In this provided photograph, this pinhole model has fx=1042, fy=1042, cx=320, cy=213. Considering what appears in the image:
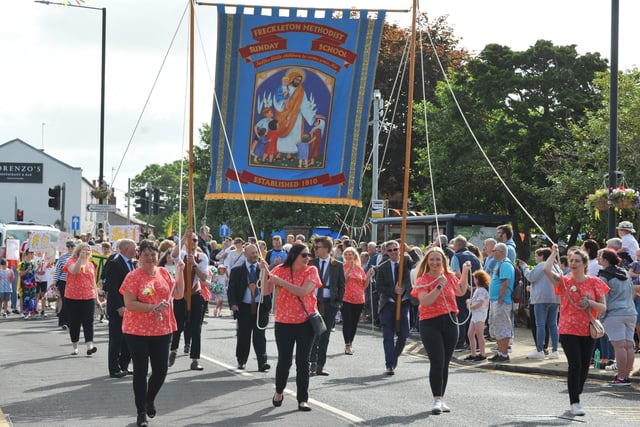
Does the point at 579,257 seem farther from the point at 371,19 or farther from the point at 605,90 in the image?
the point at 605,90

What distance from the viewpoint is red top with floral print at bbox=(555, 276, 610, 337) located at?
10680mm

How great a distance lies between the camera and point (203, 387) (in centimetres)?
1226

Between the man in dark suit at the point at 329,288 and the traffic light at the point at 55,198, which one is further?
the traffic light at the point at 55,198

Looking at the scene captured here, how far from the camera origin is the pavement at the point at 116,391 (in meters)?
9.80

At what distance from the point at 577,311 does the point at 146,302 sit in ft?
14.5

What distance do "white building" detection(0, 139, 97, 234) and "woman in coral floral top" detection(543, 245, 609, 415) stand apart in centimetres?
8431

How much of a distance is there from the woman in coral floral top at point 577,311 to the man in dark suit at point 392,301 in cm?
315

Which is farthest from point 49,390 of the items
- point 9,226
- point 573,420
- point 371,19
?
point 9,226

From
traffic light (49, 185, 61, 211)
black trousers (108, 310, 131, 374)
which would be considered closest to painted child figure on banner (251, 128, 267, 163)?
black trousers (108, 310, 131, 374)

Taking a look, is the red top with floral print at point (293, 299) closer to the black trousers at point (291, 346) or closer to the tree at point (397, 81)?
the black trousers at point (291, 346)

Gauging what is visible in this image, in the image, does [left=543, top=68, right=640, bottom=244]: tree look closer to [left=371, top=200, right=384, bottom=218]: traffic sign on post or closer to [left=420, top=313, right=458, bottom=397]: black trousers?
[left=371, top=200, right=384, bottom=218]: traffic sign on post

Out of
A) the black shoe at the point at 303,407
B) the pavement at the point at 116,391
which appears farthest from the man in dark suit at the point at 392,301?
the black shoe at the point at 303,407

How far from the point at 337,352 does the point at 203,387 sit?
4983 millimetres

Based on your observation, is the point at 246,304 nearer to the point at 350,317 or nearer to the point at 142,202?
the point at 350,317
